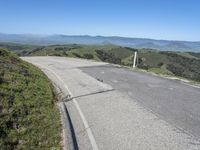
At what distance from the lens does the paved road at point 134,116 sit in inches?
227

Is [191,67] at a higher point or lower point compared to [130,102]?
lower

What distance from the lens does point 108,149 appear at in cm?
533

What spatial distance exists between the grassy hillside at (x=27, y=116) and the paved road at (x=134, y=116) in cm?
63

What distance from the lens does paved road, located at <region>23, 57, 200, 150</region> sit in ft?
18.9

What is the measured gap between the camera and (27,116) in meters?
7.48

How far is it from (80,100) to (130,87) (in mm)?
3638

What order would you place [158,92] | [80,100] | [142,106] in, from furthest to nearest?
[158,92] < [80,100] < [142,106]

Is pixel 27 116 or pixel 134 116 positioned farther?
pixel 134 116

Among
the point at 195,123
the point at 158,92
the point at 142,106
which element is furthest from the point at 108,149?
the point at 158,92

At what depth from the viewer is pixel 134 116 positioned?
7.83m

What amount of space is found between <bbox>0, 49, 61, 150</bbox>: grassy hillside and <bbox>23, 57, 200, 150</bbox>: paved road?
0.63 metres

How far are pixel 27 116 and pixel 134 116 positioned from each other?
10.1 feet

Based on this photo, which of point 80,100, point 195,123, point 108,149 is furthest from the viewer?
point 80,100

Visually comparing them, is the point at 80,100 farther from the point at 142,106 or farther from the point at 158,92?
the point at 158,92
